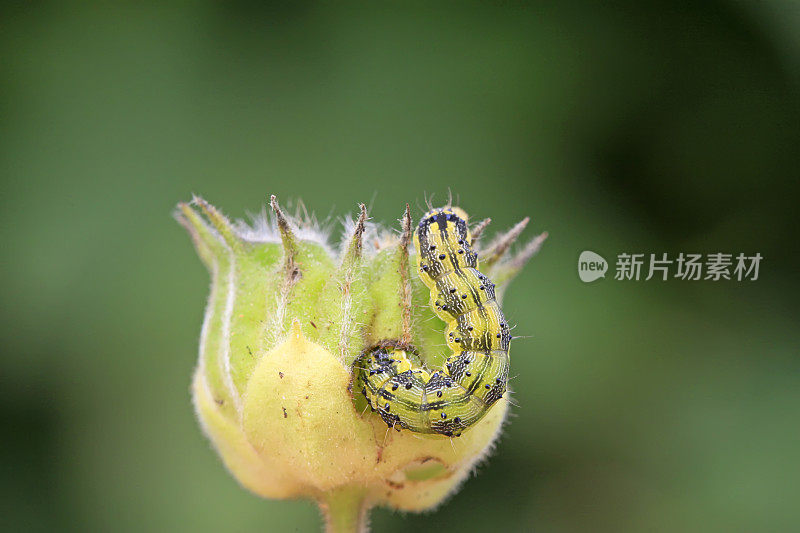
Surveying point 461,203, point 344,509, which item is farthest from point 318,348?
point 461,203

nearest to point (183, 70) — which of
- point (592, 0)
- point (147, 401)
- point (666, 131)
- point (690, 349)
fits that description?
point (147, 401)

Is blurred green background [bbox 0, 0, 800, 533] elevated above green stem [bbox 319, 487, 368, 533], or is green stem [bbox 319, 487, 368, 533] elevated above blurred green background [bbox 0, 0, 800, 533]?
blurred green background [bbox 0, 0, 800, 533]

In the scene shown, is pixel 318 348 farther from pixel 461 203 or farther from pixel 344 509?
pixel 461 203

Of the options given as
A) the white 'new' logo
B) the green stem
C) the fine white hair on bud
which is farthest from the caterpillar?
the white 'new' logo

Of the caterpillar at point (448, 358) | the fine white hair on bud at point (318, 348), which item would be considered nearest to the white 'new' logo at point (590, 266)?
the fine white hair on bud at point (318, 348)

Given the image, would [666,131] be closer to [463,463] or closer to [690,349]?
[690,349]

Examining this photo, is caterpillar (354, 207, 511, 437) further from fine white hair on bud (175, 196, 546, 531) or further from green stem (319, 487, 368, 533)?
green stem (319, 487, 368, 533)

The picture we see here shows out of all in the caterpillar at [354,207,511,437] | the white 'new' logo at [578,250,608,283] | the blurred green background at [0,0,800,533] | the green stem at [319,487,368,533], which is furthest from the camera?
the white 'new' logo at [578,250,608,283]

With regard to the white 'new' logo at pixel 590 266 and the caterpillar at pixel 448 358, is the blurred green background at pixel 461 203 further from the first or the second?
the caterpillar at pixel 448 358
